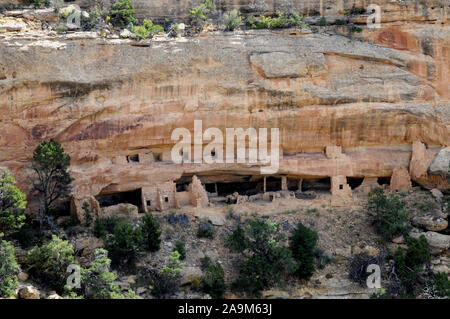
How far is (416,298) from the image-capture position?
33781mm

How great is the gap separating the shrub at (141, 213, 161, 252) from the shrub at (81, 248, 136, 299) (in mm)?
2618

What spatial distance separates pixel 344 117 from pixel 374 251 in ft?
22.3

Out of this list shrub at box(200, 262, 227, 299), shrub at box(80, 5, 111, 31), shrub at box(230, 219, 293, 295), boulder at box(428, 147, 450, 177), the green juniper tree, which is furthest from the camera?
shrub at box(80, 5, 111, 31)

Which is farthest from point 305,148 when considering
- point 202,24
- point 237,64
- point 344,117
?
point 202,24

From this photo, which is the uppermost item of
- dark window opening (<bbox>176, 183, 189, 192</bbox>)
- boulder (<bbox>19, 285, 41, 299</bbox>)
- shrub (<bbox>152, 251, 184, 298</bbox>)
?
dark window opening (<bbox>176, 183, 189, 192</bbox>)

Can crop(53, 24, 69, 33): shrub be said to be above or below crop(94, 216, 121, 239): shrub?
above

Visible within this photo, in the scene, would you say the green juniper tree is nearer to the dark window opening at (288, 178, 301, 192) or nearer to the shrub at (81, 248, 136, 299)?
the shrub at (81, 248, 136, 299)

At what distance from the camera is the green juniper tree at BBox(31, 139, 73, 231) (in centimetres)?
3472

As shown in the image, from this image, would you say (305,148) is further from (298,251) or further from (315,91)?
(298,251)

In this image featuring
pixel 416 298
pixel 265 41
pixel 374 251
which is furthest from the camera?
pixel 265 41

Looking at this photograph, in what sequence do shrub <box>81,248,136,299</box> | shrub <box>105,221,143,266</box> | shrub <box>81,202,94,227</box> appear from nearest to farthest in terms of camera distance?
shrub <box>81,248,136,299</box>, shrub <box>105,221,143,266</box>, shrub <box>81,202,94,227</box>

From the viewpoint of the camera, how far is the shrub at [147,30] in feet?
125

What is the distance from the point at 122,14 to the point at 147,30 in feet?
8.20

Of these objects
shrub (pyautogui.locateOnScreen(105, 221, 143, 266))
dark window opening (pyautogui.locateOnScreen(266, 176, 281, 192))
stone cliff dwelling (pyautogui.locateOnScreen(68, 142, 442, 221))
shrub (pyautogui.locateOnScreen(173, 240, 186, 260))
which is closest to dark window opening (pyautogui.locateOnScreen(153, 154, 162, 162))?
stone cliff dwelling (pyautogui.locateOnScreen(68, 142, 442, 221))
